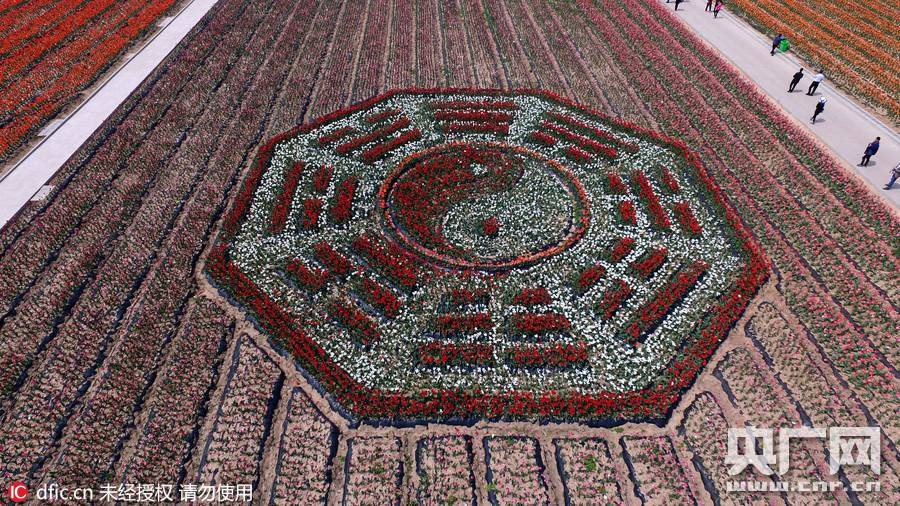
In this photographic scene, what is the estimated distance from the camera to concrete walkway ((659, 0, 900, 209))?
21.4m

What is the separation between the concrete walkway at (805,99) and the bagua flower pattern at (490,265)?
7375 mm

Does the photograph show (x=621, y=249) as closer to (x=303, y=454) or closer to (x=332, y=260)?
(x=332, y=260)

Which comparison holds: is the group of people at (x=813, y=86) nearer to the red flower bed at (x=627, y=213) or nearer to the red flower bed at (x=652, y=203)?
the red flower bed at (x=652, y=203)

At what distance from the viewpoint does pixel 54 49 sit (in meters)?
30.2

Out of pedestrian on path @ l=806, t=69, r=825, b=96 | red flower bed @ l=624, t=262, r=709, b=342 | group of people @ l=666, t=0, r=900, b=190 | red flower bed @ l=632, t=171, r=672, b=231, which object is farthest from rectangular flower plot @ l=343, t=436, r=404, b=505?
pedestrian on path @ l=806, t=69, r=825, b=96

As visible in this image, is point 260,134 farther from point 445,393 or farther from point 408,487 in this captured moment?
point 408,487

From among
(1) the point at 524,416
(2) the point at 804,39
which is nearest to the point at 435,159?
(1) the point at 524,416

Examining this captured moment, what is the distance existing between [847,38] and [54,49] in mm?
53296

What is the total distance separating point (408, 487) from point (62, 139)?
24.1m

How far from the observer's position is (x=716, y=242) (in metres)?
18.4

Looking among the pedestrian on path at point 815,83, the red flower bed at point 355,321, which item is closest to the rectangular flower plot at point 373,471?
the red flower bed at point 355,321

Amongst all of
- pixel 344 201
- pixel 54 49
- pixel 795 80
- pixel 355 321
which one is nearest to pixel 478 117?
pixel 344 201

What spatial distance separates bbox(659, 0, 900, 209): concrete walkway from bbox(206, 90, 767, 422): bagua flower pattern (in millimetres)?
7375

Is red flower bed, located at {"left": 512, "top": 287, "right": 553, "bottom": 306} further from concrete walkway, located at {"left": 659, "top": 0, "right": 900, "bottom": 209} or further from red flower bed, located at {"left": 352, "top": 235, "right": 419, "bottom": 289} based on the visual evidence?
concrete walkway, located at {"left": 659, "top": 0, "right": 900, "bottom": 209}
